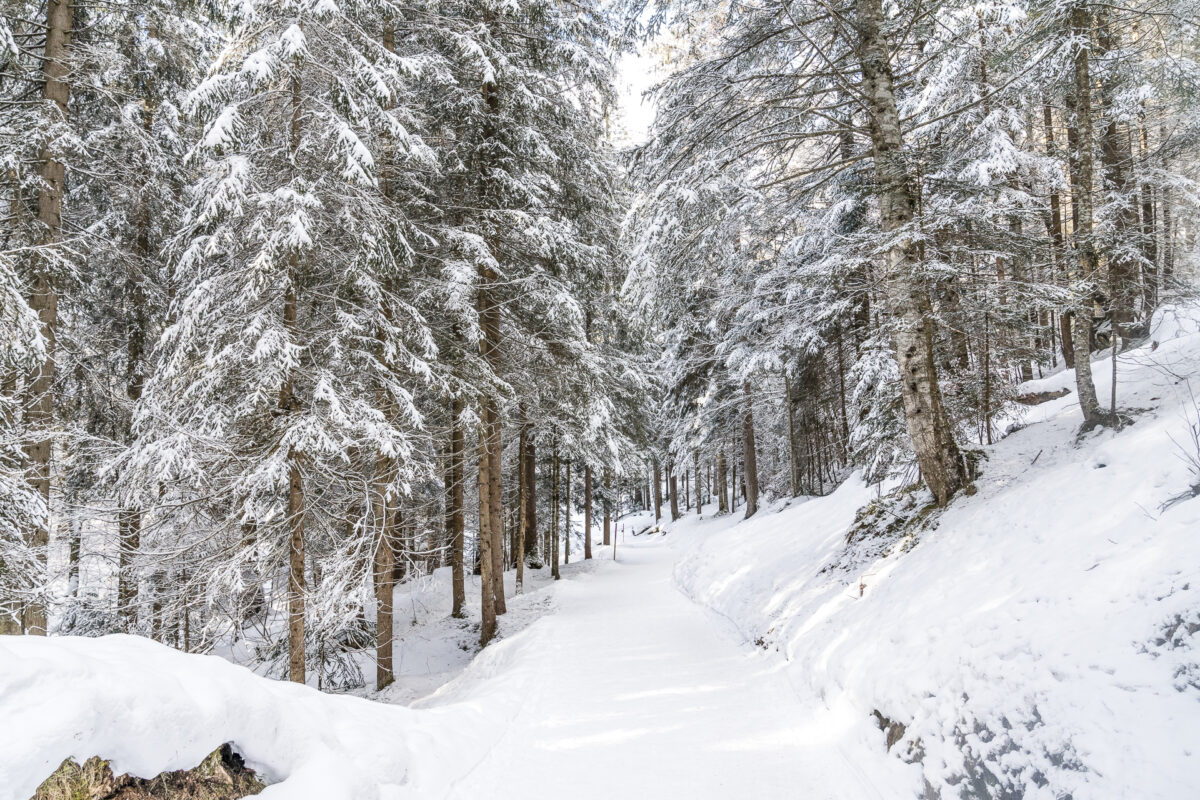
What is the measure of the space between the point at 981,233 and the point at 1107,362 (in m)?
5.25

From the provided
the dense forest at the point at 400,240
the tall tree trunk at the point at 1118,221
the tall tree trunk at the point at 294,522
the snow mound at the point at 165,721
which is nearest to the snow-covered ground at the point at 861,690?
the snow mound at the point at 165,721

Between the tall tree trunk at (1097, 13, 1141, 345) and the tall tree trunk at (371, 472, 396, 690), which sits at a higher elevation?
the tall tree trunk at (1097, 13, 1141, 345)

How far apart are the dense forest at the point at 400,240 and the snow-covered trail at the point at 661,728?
2385mm

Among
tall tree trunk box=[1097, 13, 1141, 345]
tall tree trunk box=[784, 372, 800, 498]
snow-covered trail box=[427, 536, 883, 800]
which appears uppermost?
tall tree trunk box=[1097, 13, 1141, 345]

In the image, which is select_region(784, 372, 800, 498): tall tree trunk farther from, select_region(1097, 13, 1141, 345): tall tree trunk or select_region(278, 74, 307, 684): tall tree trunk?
select_region(278, 74, 307, 684): tall tree trunk

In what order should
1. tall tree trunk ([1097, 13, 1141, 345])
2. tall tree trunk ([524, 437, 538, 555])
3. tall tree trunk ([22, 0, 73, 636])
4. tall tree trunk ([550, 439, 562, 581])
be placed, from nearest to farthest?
tall tree trunk ([1097, 13, 1141, 345]) → tall tree trunk ([22, 0, 73, 636]) → tall tree trunk ([524, 437, 538, 555]) → tall tree trunk ([550, 439, 562, 581])

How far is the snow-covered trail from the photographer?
4094 mm

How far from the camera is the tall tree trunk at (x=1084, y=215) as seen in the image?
5.87 meters

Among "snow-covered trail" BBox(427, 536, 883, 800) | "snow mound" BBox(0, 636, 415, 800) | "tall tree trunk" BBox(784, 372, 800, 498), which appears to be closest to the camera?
"snow mound" BBox(0, 636, 415, 800)

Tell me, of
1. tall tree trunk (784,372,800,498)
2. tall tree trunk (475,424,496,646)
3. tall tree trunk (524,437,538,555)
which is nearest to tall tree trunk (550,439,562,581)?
tall tree trunk (524,437,538,555)

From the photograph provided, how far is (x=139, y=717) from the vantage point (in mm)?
2471

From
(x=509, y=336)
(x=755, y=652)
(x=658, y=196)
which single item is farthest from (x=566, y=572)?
(x=658, y=196)

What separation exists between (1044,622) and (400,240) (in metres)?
7.63

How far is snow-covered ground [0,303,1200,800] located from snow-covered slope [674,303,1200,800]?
2 cm
